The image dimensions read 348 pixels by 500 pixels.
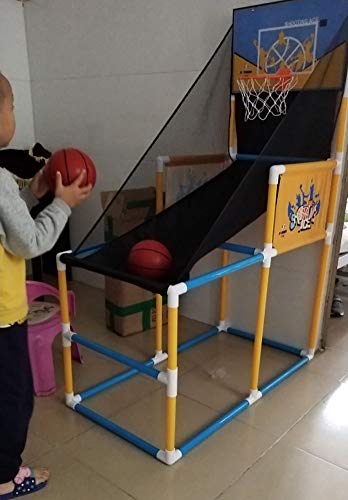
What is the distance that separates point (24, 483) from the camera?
154cm

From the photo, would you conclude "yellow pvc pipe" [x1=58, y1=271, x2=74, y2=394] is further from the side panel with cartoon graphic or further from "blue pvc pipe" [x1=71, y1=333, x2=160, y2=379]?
the side panel with cartoon graphic

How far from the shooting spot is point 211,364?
237 centimetres

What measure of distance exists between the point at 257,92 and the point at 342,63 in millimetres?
425

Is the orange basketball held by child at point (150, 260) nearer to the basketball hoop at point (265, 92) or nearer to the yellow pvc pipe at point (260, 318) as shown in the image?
the yellow pvc pipe at point (260, 318)

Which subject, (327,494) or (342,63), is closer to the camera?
(327,494)

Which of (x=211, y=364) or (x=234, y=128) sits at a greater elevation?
(x=234, y=128)

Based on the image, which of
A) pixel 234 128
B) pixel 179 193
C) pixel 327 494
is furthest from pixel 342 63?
pixel 327 494

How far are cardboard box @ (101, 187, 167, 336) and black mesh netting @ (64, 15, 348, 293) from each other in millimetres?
43

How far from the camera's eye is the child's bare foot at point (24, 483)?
1517mm

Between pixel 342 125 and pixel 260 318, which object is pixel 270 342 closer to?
pixel 260 318

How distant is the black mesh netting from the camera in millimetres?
1744

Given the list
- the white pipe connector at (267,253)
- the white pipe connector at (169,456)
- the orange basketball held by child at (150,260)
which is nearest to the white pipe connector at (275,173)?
the white pipe connector at (267,253)

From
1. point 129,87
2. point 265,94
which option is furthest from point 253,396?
point 129,87

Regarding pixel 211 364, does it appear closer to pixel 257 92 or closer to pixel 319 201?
pixel 319 201
